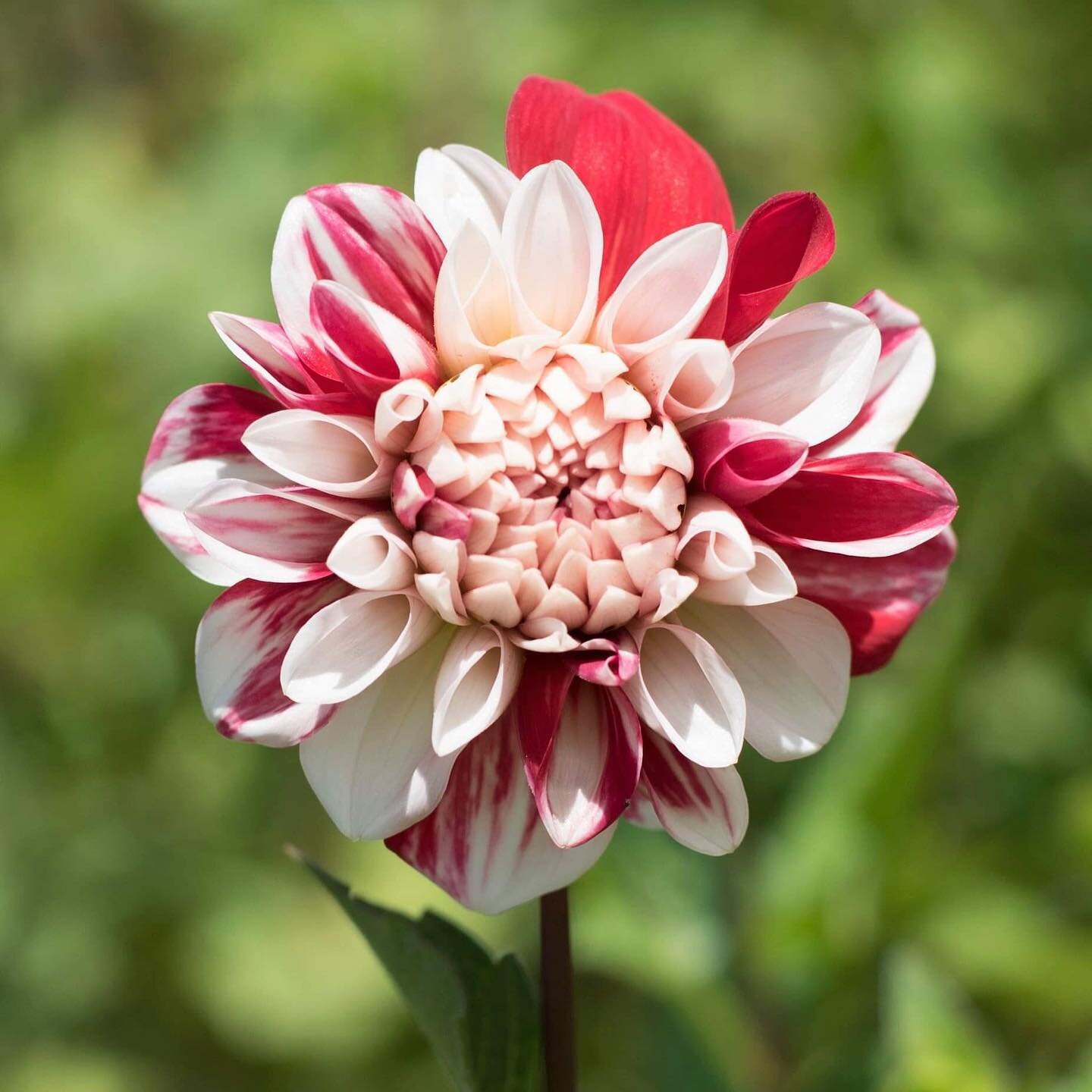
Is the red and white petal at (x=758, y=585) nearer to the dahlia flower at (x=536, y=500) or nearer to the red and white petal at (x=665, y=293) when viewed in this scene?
the dahlia flower at (x=536, y=500)

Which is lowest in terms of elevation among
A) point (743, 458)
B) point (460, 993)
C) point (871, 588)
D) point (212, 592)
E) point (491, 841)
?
point (212, 592)

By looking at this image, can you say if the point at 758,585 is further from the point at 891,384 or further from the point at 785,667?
the point at 891,384

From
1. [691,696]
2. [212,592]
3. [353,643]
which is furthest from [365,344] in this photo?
[212,592]

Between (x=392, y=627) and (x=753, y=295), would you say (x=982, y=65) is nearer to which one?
(x=753, y=295)

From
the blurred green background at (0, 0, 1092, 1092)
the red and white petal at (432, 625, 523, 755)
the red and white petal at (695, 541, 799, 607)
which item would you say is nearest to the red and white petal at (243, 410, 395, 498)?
the red and white petal at (432, 625, 523, 755)

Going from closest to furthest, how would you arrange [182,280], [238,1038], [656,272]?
[656,272] → [238,1038] → [182,280]

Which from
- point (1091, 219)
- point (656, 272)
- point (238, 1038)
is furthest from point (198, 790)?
point (1091, 219)

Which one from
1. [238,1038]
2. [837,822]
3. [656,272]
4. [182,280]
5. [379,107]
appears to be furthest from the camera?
[379,107]

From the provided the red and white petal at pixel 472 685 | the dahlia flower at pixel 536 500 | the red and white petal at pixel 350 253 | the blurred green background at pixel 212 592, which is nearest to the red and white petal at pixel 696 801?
the dahlia flower at pixel 536 500
